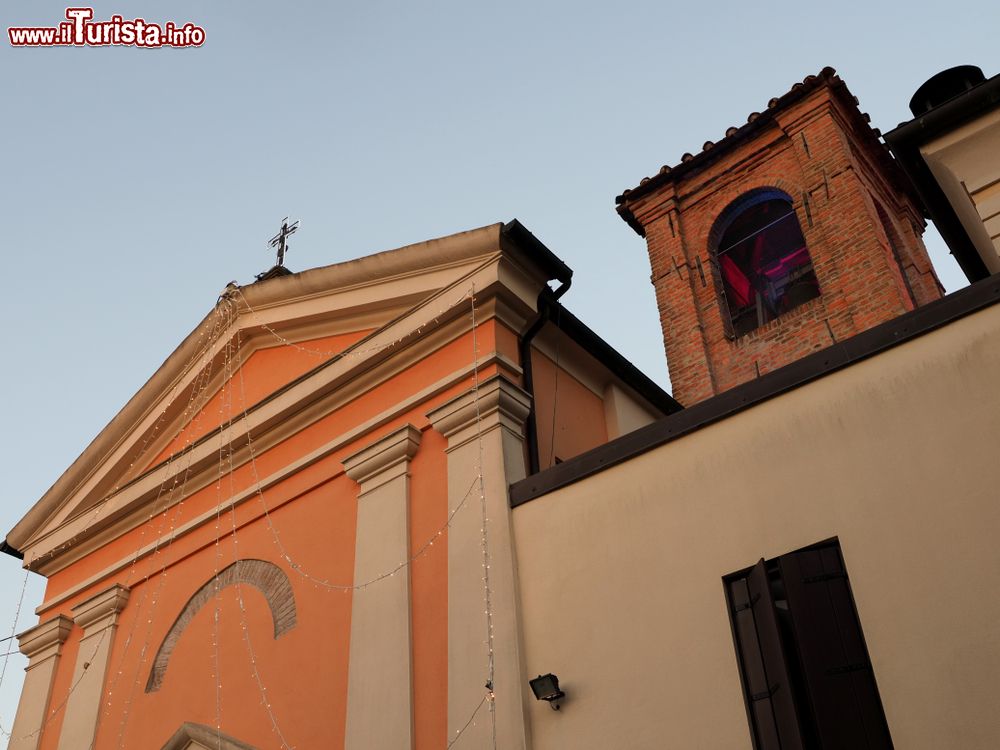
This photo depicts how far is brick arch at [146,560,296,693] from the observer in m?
8.67

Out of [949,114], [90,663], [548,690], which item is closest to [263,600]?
[90,663]

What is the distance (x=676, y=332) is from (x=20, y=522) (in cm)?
955

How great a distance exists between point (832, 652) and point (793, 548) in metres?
0.63

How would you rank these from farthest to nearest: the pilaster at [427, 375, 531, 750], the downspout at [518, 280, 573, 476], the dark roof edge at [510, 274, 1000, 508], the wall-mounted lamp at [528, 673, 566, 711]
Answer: the downspout at [518, 280, 573, 476] → the pilaster at [427, 375, 531, 750] → the wall-mounted lamp at [528, 673, 566, 711] → the dark roof edge at [510, 274, 1000, 508]

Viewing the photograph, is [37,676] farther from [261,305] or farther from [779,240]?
[779,240]

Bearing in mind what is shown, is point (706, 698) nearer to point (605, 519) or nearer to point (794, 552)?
point (794, 552)

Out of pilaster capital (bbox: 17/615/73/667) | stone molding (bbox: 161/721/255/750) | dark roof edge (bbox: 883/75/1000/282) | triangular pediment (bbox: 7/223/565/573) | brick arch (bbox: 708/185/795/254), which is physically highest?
brick arch (bbox: 708/185/795/254)

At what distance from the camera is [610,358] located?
972cm

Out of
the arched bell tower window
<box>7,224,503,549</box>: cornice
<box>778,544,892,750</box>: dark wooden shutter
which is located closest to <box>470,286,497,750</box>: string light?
<box>7,224,503,549</box>: cornice

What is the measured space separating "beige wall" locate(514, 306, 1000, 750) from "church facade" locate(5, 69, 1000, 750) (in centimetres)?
2

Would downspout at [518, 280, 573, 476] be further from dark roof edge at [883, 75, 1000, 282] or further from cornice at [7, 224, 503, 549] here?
dark roof edge at [883, 75, 1000, 282]

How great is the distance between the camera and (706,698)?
18.8ft

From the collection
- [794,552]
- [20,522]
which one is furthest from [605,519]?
[20,522]

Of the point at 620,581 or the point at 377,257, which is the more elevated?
the point at 377,257
